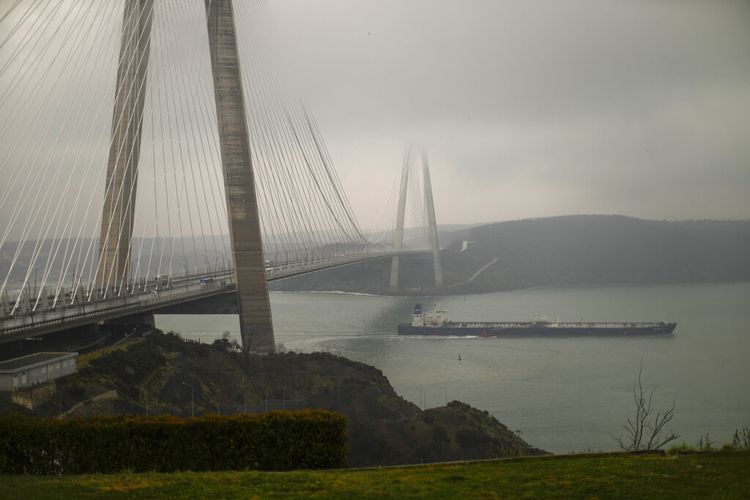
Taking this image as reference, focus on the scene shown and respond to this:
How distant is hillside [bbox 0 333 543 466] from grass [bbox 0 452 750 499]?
368cm

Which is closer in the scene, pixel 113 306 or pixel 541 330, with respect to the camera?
pixel 113 306

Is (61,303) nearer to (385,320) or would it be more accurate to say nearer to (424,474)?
(424,474)

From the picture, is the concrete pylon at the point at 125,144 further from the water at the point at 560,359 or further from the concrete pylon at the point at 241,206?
the water at the point at 560,359

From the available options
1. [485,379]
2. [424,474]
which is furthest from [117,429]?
[485,379]

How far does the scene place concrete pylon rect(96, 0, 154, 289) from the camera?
14.2 metres

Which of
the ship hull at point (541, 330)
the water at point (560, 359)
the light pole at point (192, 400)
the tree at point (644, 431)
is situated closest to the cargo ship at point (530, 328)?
the ship hull at point (541, 330)

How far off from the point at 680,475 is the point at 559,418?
27.9 feet

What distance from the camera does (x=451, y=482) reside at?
4570 mm

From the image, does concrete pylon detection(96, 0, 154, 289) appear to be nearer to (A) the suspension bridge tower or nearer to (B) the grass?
(A) the suspension bridge tower

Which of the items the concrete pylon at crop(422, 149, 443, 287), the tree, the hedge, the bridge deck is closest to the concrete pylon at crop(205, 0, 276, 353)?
the bridge deck

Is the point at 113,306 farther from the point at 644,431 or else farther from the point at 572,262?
the point at 572,262

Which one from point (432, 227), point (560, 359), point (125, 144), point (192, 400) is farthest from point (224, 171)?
point (432, 227)

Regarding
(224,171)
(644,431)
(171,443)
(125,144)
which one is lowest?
(644,431)

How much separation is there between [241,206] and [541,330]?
1291 cm
